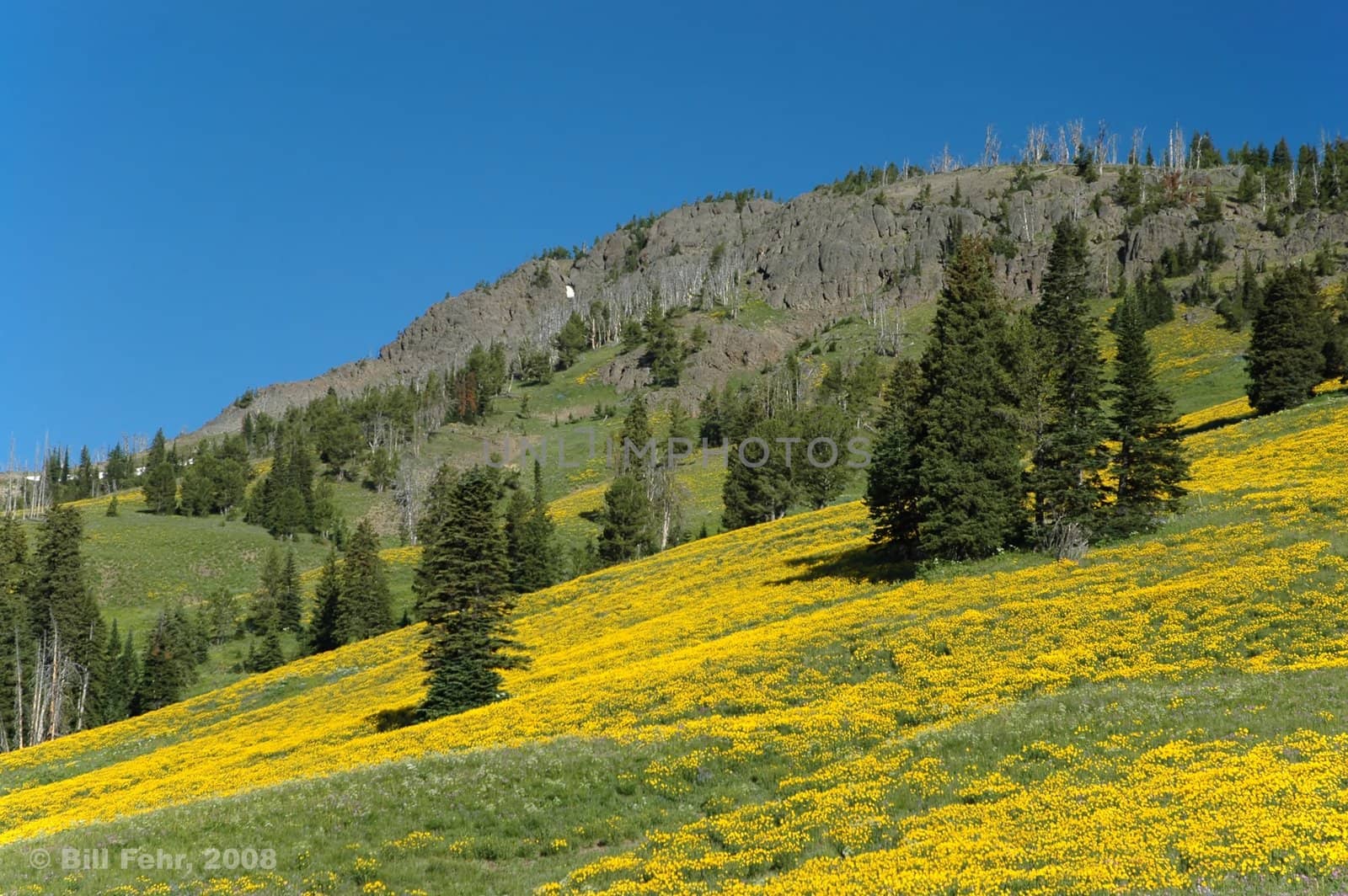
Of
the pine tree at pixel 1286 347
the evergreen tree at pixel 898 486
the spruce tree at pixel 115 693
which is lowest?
the spruce tree at pixel 115 693

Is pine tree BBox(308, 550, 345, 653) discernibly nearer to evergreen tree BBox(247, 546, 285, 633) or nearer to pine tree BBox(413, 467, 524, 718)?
evergreen tree BBox(247, 546, 285, 633)

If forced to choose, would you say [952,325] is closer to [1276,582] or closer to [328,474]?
[1276,582]

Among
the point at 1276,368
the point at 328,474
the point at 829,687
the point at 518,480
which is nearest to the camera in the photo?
the point at 829,687

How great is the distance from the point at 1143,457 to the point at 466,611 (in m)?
32.9

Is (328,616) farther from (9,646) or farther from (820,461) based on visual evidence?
(820,461)

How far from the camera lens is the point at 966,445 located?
152ft

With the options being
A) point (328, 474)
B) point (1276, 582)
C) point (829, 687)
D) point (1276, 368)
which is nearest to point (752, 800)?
point (829, 687)

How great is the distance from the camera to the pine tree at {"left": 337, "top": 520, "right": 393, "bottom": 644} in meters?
86.9

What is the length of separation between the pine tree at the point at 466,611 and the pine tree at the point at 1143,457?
1137 inches

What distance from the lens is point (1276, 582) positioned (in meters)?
29.4

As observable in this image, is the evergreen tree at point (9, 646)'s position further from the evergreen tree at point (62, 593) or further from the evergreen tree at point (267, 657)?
the evergreen tree at point (267, 657)

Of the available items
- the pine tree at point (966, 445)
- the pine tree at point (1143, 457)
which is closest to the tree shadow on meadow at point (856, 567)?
the pine tree at point (966, 445)

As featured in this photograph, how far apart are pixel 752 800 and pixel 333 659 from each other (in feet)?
191

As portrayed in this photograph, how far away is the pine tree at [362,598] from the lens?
8688cm
